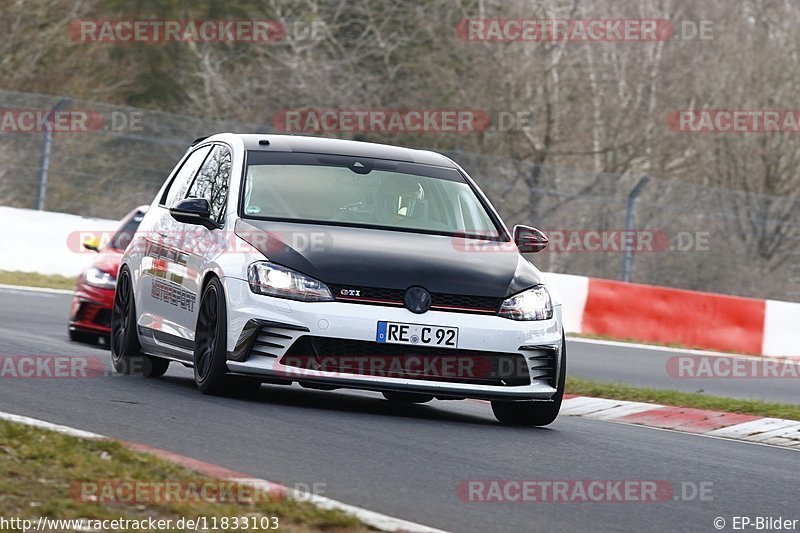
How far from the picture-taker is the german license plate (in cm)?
874

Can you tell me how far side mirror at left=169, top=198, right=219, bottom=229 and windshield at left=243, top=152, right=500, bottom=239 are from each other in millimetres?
238

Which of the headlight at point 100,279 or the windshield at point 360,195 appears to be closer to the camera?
the windshield at point 360,195

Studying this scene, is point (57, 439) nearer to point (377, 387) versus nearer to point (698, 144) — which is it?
point (377, 387)

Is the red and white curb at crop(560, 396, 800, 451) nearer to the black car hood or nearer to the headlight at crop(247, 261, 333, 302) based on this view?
the black car hood

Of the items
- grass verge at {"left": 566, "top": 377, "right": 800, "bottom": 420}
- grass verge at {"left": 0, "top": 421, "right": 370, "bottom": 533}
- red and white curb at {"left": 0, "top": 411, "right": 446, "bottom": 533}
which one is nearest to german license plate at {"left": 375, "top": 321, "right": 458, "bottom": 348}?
red and white curb at {"left": 0, "top": 411, "right": 446, "bottom": 533}

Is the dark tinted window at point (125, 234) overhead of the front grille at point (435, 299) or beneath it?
overhead

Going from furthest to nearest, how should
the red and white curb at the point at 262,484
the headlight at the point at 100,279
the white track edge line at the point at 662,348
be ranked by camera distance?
the white track edge line at the point at 662,348 < the headlight at the point at 100,279 < the red and white curb at the point at 262,484

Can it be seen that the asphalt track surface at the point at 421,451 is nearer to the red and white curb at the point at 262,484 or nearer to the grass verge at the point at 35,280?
the red and white curb at the point at 262,484

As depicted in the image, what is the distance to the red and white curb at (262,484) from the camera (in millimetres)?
5797

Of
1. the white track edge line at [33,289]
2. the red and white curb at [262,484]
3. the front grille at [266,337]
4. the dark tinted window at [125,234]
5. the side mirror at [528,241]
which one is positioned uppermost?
the side mirror at [528,241]

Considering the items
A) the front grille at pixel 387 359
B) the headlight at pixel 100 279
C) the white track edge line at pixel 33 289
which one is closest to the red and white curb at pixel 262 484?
the front grille at pixel 387 359

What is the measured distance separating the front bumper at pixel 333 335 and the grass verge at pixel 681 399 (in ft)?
11.3

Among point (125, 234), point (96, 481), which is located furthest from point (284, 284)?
point (125, 234)

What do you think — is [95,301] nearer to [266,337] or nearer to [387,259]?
[266,337]
